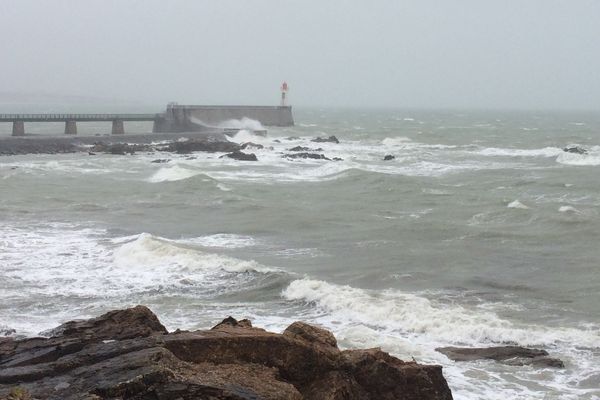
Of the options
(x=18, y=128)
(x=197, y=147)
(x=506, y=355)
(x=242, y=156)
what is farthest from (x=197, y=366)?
(x=18, y=128)

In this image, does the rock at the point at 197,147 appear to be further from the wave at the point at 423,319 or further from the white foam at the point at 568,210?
the wave at the point at 423,319

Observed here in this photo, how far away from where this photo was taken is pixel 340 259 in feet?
63.3

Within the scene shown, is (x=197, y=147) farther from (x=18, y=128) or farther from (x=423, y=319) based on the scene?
(x=423, y=319)

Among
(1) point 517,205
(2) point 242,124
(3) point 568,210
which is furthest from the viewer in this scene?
(2) point 242,124

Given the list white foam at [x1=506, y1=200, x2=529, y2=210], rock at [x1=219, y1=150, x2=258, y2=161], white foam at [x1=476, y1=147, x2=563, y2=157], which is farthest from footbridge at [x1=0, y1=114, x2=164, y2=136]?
white foam at [x1=506, y1=200, x2=529, y2=210]

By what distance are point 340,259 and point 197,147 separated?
3752 cm

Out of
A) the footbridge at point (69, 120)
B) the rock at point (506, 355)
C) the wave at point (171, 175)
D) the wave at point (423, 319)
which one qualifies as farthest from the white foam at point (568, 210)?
the footbridge at point (69, 120)

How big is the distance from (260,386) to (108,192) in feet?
87.4

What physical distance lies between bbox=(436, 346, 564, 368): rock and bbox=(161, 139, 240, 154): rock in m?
43.7

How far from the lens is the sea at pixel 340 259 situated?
13.1 metres

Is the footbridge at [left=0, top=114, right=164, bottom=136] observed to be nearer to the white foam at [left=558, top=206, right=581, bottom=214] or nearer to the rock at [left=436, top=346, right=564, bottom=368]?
the white foam at [left=558, top=206, right=581, bottom=214]

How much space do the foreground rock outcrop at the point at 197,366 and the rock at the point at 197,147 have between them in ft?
152

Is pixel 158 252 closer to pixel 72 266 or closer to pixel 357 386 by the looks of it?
pixel 72 266

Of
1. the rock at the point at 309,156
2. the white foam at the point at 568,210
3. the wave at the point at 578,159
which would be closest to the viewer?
the white foam at the point at 568,210
